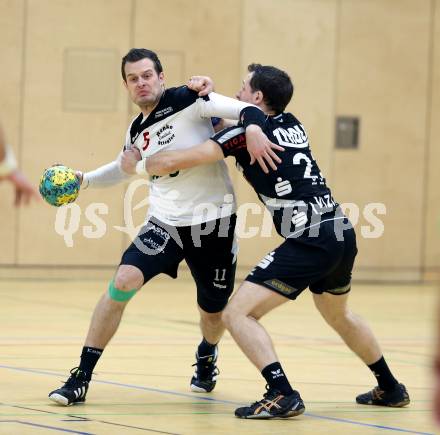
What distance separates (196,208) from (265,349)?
1.21 m

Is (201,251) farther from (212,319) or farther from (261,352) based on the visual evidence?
(261,352)

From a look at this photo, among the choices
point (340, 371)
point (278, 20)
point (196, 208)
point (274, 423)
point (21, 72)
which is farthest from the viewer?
point (278, 20)

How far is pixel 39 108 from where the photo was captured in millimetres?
15008

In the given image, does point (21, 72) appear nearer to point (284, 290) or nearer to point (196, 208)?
point (196, 208)

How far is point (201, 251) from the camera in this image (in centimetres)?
701

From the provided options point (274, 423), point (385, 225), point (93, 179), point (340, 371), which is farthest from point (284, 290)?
point (385, 225)

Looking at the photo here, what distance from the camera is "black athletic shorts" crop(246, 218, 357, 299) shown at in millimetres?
6309

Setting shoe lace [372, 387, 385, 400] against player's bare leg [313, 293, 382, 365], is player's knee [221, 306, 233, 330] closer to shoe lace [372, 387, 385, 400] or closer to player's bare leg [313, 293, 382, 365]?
player's bare leg [313, 293, 382, 365]

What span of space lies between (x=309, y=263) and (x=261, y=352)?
1.90ft

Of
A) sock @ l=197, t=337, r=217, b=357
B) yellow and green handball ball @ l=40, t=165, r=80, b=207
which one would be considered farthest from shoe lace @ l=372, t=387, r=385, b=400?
yellow and green handball ball @ l=40, t=165, r=80, b=207

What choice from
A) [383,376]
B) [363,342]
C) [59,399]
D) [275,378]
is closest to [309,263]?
[275,378]

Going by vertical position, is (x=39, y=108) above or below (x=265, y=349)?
above

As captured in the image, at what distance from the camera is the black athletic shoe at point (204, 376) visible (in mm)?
7293

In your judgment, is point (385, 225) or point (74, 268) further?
point (385, 225)
